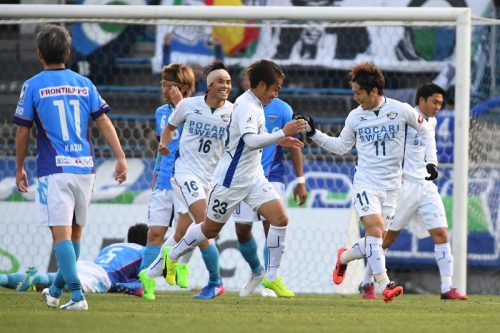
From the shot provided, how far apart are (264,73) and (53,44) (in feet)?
6.94

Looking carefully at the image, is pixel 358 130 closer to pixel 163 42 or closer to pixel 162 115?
pixel 162 115

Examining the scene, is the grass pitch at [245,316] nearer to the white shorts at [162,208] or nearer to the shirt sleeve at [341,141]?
the white shorts at [162,208]

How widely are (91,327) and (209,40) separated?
1117 centimetres

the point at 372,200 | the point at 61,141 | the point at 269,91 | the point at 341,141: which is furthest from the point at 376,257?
the point at 61,141

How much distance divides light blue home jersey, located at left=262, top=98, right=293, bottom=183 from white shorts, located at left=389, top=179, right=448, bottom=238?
1120mm

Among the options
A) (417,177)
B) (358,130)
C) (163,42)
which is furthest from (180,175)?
(163,42)

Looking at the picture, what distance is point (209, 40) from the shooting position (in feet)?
56.7

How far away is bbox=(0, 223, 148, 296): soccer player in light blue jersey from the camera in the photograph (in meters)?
10.8

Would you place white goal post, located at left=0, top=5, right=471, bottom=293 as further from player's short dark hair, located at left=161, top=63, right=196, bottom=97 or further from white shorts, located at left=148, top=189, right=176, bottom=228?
white shorts, located at left=148, top=189, right=176, bottom=228

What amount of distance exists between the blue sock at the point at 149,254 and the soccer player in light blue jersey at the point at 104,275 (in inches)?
7.8

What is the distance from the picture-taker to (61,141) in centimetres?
773

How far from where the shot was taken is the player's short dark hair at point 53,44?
768 cm

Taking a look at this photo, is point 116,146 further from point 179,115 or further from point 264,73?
point 179,115

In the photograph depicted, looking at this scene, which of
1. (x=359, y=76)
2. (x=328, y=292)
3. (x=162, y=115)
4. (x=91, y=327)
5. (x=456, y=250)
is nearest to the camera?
(x=91, y=327)
